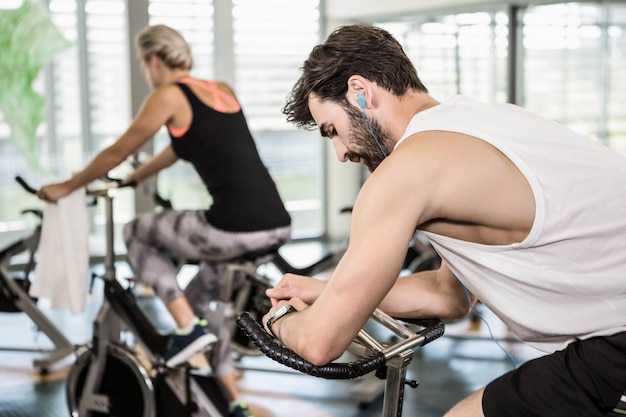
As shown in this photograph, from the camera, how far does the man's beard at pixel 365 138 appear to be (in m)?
1.51

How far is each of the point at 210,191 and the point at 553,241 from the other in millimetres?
1889

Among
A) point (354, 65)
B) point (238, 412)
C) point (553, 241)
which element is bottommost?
point (238, 412)

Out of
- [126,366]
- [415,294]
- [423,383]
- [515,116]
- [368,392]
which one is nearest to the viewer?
[515,116]

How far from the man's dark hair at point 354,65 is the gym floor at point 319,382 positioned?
2099 millimetres

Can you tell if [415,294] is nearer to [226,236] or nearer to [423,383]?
[226,236]

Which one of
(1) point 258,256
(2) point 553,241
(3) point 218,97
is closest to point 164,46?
(3) point 218,97

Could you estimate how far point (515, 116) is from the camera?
4.65 feet

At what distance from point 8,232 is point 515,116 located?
586 cm

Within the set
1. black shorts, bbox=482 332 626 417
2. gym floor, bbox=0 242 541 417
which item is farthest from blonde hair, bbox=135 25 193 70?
black shorts, bbox=482 332 626 417

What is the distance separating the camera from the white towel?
119 inches

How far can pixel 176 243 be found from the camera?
2998mm

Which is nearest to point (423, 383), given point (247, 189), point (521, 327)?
point (247, 189)

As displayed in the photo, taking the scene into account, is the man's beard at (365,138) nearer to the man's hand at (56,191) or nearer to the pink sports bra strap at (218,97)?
the pink sports bra strap at (218,97)

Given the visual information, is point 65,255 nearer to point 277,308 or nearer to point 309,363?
point 277,308
